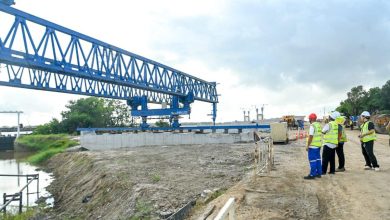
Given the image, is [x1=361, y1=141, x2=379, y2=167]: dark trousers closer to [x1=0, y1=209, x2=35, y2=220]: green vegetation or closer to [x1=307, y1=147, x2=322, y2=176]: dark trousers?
[x1=307, y1=147, x2=322, y2=176]: dark trousers

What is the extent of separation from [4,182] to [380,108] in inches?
1721

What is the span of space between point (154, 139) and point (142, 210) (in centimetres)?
2491

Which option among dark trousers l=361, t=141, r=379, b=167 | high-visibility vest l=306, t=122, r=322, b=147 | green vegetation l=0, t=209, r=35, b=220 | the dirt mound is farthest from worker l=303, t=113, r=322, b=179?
green vegetation l=0, t=209, r=35, b=220

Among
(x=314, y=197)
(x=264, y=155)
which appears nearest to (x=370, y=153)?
(x=264, y=155)

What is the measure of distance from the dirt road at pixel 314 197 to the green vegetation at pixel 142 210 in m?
1.72

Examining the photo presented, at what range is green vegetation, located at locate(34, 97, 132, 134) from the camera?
243 feet

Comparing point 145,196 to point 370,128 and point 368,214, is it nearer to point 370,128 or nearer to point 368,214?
point 368,214

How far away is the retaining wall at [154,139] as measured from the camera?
28875mm

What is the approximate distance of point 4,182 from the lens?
26.7 metres

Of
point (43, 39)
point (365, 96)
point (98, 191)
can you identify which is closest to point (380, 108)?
point (365, 96)

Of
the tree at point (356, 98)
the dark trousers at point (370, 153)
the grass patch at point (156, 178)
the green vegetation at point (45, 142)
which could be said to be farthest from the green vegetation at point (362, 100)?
the grass patch at point (156, 178)

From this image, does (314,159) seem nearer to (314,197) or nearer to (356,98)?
(314,197)

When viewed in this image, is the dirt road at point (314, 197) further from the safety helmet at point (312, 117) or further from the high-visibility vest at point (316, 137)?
the safety helmet at point (312, 117)

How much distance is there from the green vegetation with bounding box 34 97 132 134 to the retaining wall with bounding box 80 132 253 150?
32.9 metres
